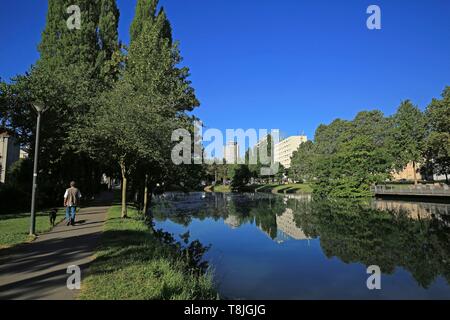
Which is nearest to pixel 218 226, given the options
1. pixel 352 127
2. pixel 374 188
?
pixel 374 188

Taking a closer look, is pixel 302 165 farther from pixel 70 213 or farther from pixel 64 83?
pixel 70 213

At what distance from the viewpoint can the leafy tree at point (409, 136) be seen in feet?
203

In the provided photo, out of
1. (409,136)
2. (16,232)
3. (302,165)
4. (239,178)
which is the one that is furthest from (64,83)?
(302,165)

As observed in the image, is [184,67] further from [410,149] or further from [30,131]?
[410,149]

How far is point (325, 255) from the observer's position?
1694cm

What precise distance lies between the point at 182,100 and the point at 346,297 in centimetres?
1803

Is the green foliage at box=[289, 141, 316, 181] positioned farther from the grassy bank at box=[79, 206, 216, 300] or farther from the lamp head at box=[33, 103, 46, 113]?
the grassy bank at box=[79, 206, 216, 300]

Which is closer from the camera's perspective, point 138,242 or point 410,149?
point 138,242

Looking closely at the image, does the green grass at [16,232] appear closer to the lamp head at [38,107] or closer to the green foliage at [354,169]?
the lamp head at [38,107]

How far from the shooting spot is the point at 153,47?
2525 centimetres

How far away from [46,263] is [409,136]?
214 feet

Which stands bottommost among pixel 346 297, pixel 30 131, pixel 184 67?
pixel 346 297

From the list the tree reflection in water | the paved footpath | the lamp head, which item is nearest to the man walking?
the paved footpath

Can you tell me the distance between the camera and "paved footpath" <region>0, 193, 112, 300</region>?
22.4 ft
